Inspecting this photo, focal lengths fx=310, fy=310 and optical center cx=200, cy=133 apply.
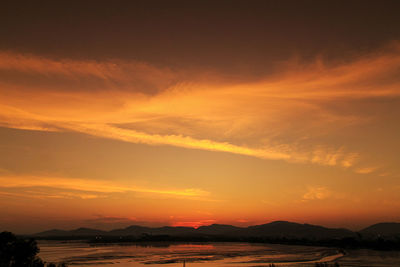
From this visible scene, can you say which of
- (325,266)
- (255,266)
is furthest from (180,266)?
(325,266)

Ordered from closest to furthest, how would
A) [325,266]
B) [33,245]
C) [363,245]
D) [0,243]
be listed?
[0,243]
[33,245]
[325,266]
[363,245]

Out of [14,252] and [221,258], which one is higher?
[14,252]

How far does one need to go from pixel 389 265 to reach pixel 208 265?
32903 millimetres

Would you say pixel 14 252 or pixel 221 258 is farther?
pixel 221 258

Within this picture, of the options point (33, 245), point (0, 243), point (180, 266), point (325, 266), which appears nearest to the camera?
point (0, 243)

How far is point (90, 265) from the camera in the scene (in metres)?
58.0

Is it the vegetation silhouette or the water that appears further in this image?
the water

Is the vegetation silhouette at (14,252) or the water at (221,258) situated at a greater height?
the vegetation silhouette at (14,252)

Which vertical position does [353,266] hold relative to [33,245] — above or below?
below

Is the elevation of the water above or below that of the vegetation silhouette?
below

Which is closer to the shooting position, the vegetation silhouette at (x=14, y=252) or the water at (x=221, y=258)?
the vegetation silhouette at (x=14, y=252)

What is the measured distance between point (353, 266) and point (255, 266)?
56.5 feet

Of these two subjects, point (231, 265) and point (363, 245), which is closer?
point (231, 265)

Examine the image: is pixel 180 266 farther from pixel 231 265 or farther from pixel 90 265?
pixel 90 265
